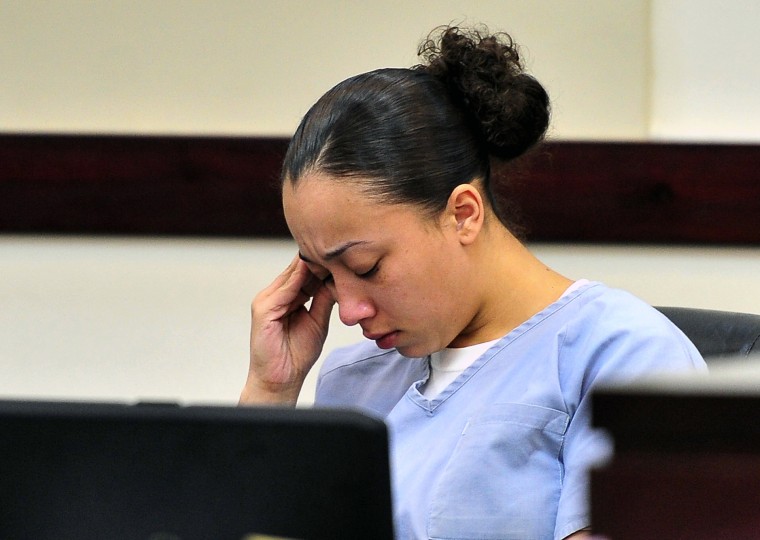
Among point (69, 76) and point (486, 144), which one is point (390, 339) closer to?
point (486, 144)

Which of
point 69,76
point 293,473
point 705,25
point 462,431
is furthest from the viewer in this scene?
point 69,76

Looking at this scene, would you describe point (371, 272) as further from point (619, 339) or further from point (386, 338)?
point (619, 339)

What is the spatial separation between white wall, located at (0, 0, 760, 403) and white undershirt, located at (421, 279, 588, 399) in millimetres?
665

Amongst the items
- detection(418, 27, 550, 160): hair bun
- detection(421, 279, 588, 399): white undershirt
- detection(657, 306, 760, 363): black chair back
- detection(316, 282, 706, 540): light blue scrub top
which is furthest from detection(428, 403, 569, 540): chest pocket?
detection(418, 27, 550, 160): hair bun

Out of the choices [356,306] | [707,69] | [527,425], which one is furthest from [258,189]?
[527,425]

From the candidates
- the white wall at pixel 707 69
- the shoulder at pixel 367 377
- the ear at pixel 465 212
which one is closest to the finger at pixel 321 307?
the shoulder at pixel 367 377

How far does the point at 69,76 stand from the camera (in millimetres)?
2127

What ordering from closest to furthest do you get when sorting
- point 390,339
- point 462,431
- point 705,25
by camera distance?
point 462,431 → point 390,339 → point 705,25

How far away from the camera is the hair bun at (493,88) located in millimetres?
1422

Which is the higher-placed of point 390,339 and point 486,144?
point 486,144

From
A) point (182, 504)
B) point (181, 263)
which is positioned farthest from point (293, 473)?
point (181, 263)

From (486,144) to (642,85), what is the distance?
72 centimetres

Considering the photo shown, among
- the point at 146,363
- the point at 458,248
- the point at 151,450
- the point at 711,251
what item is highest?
the point at 151,450

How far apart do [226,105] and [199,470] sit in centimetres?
154
